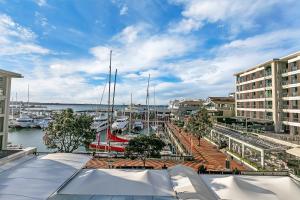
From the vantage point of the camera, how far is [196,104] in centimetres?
11488

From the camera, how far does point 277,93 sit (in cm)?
4366

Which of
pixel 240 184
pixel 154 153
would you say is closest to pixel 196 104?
pixel 154 153

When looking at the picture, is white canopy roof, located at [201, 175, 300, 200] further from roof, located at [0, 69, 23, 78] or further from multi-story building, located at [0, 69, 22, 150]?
multi-story building, located at [0, 69, 22, 150]

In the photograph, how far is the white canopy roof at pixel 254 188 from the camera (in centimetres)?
1164

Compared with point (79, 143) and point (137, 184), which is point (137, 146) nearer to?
point (79, 143)

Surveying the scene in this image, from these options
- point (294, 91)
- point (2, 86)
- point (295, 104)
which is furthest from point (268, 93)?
point (2, 86)

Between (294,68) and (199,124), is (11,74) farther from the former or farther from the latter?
(294,68)

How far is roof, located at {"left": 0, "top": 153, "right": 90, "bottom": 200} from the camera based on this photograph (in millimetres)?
10477

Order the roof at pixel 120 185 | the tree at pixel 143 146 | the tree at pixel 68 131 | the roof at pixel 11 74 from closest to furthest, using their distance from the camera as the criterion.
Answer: the roof at pixel 120 185, the roof at pixel 11 74, the tree at pixel 143 146, the tree at pixel 68 131

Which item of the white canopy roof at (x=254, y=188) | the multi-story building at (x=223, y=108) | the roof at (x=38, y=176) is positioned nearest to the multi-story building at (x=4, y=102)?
the roof at (x=38, y=176)

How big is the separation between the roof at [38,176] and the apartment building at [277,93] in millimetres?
34998

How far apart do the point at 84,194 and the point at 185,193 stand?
14.7ft

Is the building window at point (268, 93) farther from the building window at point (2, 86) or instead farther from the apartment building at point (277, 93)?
the building window at point (2, 86)

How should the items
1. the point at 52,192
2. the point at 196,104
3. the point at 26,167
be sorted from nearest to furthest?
the point at 52,192, the point at 26,167, the point at 196,104
